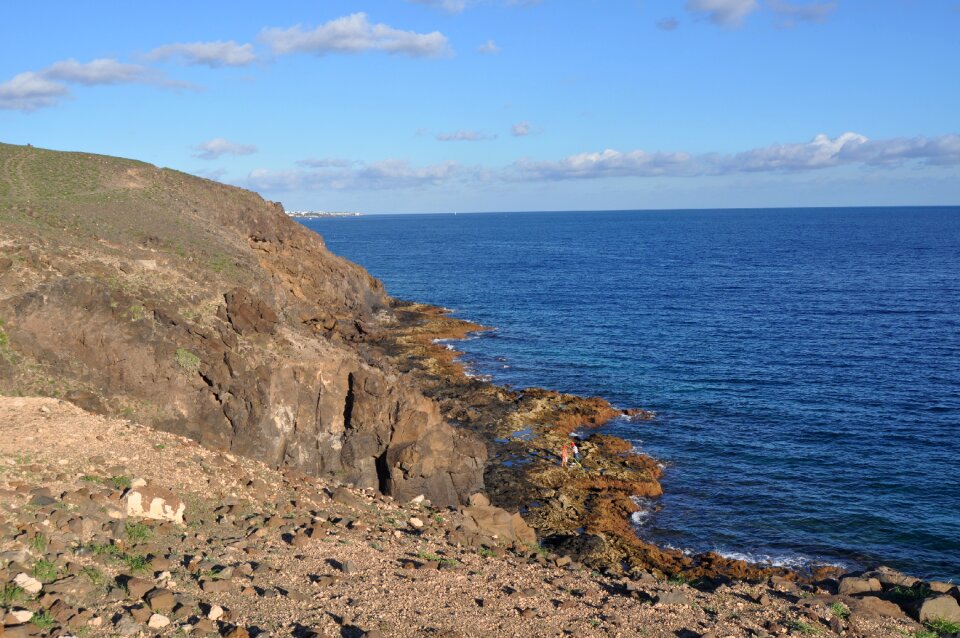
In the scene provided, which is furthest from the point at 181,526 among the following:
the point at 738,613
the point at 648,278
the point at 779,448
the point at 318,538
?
the point at 648,278

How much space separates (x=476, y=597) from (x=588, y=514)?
60.8 ft

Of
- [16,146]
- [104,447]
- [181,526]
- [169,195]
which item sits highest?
[16,146]

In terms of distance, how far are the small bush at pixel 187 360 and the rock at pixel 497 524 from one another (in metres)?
13.6

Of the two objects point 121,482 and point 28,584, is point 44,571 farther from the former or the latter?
point 121,482

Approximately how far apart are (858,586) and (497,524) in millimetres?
13639

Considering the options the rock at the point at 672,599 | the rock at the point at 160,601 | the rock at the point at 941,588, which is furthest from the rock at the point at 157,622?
the rock at the point at 941,588

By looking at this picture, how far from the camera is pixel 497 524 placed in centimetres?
3192

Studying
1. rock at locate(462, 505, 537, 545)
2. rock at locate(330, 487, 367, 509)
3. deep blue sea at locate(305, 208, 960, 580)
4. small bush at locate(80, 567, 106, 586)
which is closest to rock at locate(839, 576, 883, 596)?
deep blue sea at locate(305, 208, 960, 580)

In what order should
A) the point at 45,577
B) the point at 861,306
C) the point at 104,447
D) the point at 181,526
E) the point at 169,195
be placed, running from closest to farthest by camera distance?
the point at 45,577
the point at 181,526
the point at 104,447
the point at 169,195
the point at 861,306

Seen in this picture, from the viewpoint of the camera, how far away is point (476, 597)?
21.0 m

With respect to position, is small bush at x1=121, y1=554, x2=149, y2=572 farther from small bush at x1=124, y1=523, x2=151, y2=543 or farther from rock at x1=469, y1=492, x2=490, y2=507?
rock at x1=469, y1=492, x2=490, y2=507

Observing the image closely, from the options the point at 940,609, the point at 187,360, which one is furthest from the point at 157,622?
the point at 940,609

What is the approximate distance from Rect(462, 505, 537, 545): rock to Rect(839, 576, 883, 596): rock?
12115mm

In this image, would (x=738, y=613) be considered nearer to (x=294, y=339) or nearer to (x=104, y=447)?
(x=104, y=447)
